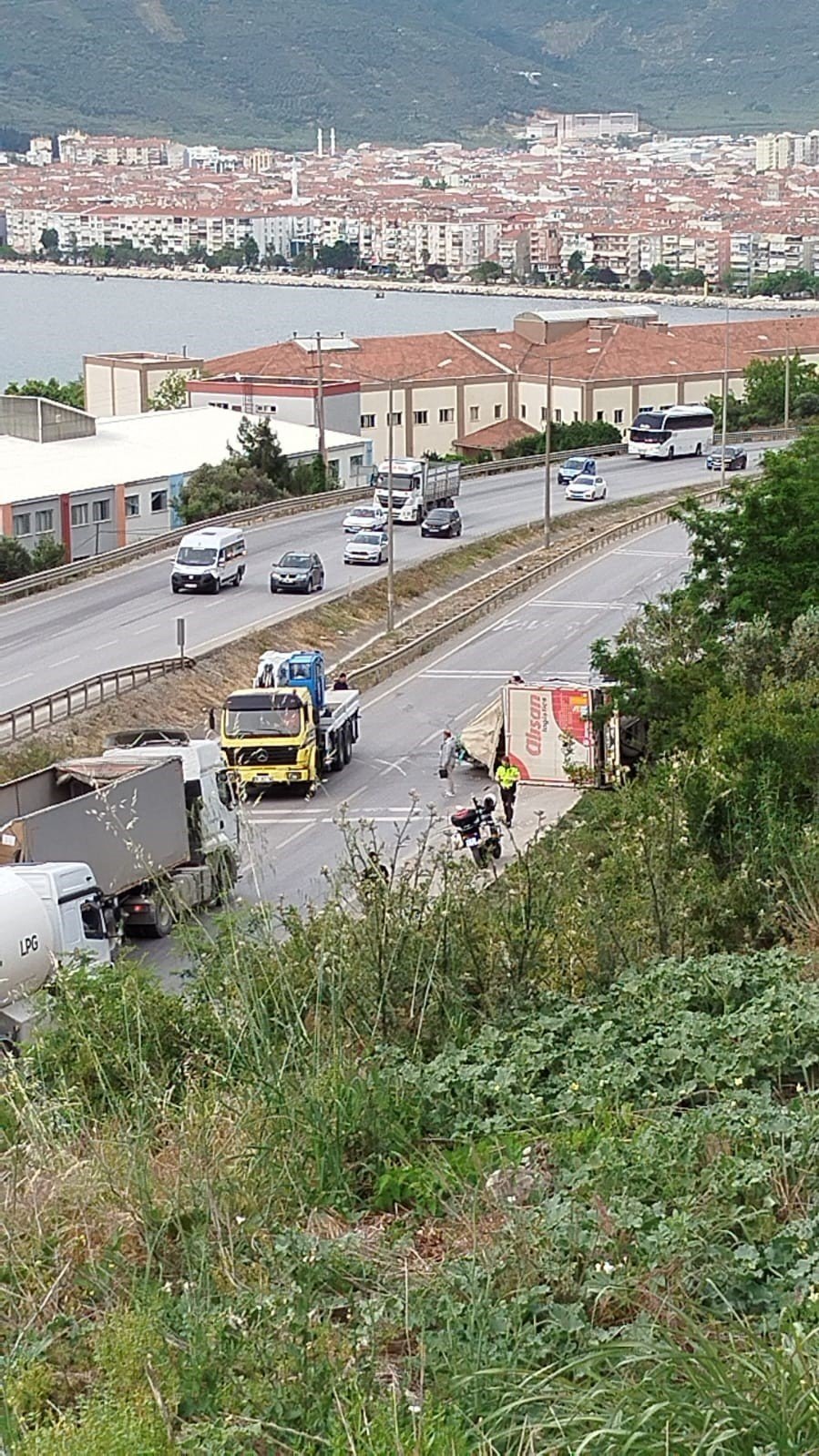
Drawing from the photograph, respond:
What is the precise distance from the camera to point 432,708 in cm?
3678

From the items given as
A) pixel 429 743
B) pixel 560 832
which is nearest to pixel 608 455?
pixel 429 743

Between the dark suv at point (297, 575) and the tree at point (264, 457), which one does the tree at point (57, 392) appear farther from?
the dark suv at point (297, 575)

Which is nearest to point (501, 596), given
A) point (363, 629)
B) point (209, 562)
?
point (363, 629)

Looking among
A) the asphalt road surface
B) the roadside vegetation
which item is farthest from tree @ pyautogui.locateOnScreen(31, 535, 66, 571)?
the roadside vegetation

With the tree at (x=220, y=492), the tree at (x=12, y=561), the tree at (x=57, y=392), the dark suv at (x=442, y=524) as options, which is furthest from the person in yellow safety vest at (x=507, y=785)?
the tree at (x=57, y=392)

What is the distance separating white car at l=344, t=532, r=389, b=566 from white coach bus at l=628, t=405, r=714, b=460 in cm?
3009

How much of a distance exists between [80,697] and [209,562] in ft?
44.4

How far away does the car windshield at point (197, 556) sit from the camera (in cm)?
4688

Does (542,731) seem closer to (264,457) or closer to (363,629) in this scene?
(363,629)

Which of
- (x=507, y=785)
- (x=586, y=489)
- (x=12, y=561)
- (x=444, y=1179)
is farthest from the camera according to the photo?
(x=586, y=489)

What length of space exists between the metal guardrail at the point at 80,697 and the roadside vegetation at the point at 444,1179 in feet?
69.0

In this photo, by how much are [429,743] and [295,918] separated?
23817 mm

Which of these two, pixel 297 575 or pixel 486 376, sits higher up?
pixel 486 376

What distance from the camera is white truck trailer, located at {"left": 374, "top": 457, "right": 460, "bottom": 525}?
60031 millimetres
